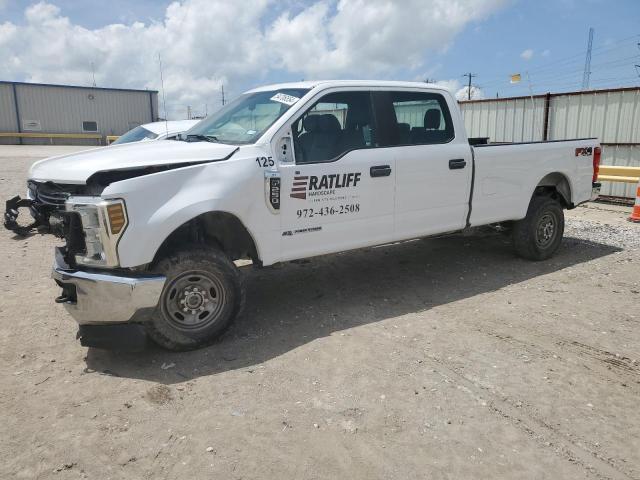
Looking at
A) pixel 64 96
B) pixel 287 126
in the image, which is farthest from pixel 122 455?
pixel 64 96

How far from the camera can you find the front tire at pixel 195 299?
393 cm

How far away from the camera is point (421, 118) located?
17.8ft

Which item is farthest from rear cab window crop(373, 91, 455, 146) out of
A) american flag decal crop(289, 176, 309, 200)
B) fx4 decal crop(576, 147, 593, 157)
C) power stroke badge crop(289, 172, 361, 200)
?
fx4 decal crop(576, 147, 593, 157)

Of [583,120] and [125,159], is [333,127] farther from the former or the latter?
[583,120]

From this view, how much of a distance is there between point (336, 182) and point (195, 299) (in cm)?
157

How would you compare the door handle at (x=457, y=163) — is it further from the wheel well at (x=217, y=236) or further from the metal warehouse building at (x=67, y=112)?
the metal warehouse building at (x=67, y=112)

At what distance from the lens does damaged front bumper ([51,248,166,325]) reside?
143 inches

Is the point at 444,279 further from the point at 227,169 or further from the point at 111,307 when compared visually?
the point at 111,307

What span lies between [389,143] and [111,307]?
9.39 ft

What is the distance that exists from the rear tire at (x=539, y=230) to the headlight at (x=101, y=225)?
189 inches

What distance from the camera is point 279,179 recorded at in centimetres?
425

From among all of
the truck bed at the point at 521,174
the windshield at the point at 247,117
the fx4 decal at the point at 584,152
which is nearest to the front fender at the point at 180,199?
the windshield at the point at 247,117

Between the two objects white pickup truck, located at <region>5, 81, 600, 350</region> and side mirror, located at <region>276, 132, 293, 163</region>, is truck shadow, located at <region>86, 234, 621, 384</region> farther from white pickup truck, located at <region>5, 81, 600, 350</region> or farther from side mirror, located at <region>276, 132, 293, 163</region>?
side mirror, located at <region>276, 132, 293, 163</region>

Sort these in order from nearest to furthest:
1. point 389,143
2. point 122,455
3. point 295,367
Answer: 1. point 122,455
2. point 295,367
3. point 389,143
